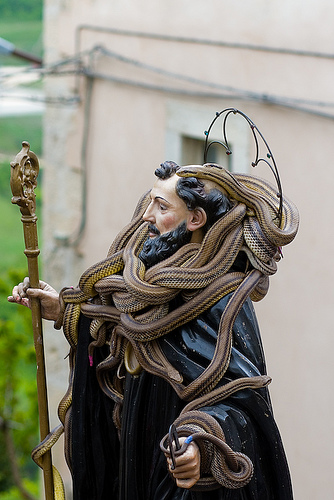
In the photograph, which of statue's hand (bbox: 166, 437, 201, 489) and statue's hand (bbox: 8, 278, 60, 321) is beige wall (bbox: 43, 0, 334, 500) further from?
statue's hand (bbox: 166, 437, 201, 489)

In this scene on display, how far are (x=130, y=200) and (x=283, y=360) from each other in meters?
1.65

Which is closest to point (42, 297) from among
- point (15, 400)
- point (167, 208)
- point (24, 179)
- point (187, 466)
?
point (24, 179)

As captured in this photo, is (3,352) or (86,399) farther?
(3,352)

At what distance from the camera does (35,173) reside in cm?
269

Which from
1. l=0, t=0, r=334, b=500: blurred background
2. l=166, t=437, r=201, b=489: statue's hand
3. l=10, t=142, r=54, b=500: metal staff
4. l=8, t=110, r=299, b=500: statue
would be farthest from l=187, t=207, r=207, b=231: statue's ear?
l=0, t=0, r=334, b=500: blurred background

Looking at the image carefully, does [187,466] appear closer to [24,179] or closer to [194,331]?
[194,331]

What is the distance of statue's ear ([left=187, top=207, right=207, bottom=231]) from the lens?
8.30 ft

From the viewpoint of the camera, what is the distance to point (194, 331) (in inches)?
99.8

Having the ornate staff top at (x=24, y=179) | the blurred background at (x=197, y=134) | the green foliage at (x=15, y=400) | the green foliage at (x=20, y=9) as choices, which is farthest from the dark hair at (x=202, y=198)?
the green foliage at (x=20, y=9)

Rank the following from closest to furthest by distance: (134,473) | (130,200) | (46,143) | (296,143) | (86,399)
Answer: (134,473), (86,399), (296,143), (130,200), (46,143)

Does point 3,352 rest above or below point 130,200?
below

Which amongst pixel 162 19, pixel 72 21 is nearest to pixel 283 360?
pixel 162 19

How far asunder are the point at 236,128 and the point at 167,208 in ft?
10.4

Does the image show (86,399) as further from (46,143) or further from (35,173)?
(46,143)
